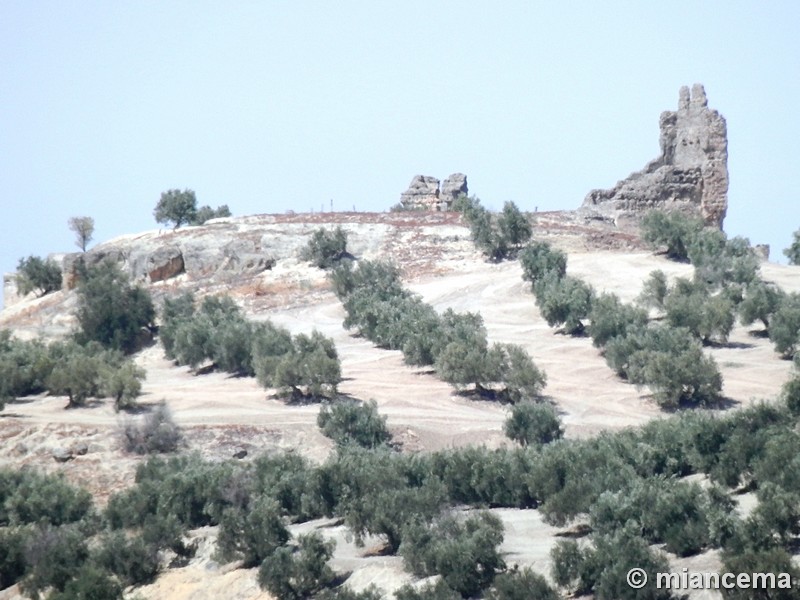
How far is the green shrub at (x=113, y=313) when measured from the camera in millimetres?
41281

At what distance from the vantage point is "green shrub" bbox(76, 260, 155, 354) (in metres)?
41.3

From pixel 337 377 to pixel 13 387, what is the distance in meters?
7.48

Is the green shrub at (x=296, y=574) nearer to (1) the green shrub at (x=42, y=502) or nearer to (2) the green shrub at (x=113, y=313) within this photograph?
(1) the green shrub at (x=42, y=502)

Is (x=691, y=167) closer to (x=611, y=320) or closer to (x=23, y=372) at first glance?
(x=611, y=320)

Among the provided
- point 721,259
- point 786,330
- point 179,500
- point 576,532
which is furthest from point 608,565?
point 721,259

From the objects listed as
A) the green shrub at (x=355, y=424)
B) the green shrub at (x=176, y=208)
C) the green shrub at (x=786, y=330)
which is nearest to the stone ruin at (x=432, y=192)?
the green shrub at (x=176, y=208)

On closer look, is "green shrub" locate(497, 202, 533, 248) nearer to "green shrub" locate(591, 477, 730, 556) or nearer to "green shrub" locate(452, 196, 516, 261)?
"green shrub" locate(452, 196, 516, 261)

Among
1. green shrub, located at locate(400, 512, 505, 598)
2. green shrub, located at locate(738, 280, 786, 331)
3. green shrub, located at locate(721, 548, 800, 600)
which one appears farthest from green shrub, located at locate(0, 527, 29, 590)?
green shrub, located at locate(738, 280, 786, 331)

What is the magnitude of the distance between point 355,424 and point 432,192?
112 ft

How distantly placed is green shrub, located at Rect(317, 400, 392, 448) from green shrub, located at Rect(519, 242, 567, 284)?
15116 mm

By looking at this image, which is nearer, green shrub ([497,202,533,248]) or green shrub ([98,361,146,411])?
green shrub ([98,361,146,411])

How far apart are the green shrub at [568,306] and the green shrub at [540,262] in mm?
2865

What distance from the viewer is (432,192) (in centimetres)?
6159

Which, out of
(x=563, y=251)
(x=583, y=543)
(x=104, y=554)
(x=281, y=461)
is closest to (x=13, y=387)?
(x=281, y=461)
